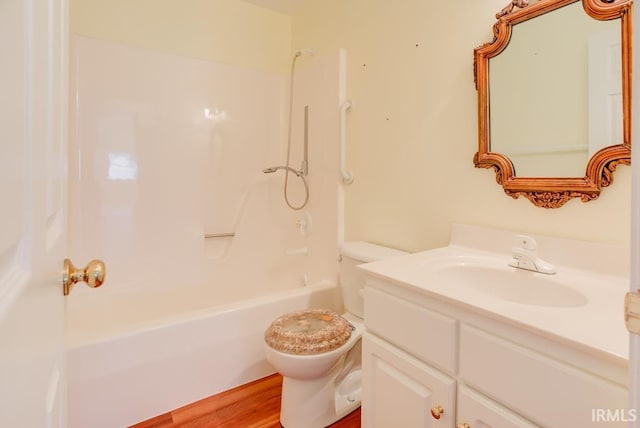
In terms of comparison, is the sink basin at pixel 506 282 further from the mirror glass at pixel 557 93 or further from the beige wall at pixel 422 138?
the mirror glass at pixel 557 93

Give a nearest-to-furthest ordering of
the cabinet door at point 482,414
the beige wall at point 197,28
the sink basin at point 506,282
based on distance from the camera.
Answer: the cabinet door at point 482,414
the sink basin at point 506,282
the beige wall at point 197,28

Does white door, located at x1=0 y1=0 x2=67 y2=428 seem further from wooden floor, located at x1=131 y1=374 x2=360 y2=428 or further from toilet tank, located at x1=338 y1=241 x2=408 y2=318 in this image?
toilet tank, located at x1=338 y1=241 x2=408 y2=318

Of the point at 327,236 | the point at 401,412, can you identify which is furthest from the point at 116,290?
the point at 401,412

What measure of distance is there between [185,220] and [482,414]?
2.01m

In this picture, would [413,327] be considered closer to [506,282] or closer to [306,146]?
[506,282]

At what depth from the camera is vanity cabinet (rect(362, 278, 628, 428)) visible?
0.62 metres

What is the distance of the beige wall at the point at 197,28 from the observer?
193 centimetres

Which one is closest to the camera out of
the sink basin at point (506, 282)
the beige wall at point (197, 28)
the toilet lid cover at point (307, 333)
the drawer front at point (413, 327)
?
the drawer front at point (413, 327)

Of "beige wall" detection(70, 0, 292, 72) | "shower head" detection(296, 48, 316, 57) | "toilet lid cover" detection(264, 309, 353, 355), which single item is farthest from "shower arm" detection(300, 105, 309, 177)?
"toilet lid cover" detection(264, 309, 353, 355)

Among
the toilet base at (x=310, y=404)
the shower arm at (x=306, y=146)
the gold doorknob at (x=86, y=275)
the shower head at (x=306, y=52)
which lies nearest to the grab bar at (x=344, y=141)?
the shower arm at (x=306, y=146)

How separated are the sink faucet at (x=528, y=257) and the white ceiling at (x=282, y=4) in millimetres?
2221

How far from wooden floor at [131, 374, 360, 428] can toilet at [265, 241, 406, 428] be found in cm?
7

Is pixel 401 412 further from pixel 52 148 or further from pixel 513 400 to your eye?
pixel 52 148

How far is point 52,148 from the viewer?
488mm
